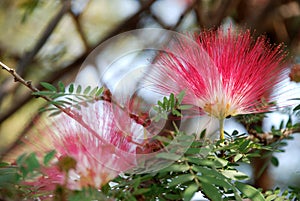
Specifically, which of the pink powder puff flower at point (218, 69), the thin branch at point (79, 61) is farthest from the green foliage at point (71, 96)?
the thin branch at point (79, 61)

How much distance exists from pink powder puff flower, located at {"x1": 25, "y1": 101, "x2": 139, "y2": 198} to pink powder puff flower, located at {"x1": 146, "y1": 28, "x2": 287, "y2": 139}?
0.14m

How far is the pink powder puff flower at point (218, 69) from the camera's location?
3.39 ft

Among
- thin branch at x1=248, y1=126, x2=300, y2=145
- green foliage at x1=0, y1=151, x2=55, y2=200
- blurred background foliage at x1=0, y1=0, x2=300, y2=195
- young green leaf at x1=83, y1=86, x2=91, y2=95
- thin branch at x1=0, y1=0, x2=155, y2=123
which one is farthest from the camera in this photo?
blurred background foliage at x1=0, y1=0, x2=300, y2=195

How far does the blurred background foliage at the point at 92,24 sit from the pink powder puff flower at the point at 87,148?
916 mm

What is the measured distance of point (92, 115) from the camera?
93 centimetres

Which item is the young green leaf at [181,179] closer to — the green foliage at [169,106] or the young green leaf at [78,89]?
the green foliage at [169,106]

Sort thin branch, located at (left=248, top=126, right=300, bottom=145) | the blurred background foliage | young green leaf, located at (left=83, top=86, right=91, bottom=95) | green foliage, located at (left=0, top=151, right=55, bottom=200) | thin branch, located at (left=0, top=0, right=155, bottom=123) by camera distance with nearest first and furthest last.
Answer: green foliage, located at (left=0, top=151, right=55, bottom=200) → young green leaf, located at (left=83, top=86, right=91, bottom=95) → thin branch, located at (left=248, top=126, right=300, bottom=145) → thin branch, located at (left=0, top=0, right=155, bottom=123) → the blurred background foliage

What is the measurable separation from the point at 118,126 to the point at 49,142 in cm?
11

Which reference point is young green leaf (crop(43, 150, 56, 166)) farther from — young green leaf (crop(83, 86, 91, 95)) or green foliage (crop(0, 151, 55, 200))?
young green leaf (crop(83, 86, 91, 95))

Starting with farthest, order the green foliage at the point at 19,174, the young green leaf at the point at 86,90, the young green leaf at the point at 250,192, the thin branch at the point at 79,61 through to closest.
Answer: the thin branch at the point at 79,61 < the young green leaf at the point at 86,90 < the young green leaf at the point at 250,192 < the green foliage at the point at 19,174

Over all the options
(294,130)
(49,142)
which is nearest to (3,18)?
(294,130)

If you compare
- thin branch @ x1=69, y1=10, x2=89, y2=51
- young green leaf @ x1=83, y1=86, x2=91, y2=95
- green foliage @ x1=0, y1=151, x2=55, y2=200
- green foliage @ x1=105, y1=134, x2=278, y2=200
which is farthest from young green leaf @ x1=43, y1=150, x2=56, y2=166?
thin branch @ x1=69, y1=10, x2=89, y2=51

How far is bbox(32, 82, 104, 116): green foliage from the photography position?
954 millimetres

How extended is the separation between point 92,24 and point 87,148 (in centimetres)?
156
